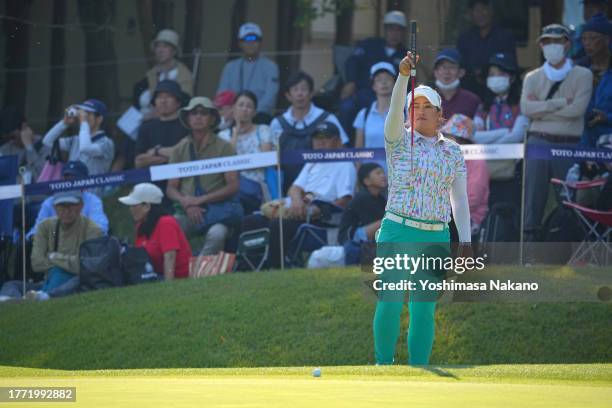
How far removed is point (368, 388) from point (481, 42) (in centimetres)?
943

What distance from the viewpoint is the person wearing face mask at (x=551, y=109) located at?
545 inches

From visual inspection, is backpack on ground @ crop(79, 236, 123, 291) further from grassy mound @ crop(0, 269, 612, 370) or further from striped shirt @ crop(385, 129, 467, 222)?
striped shirt @ crop(385, 129, 467, 222)

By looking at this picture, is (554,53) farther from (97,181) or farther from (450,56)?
(97,181)

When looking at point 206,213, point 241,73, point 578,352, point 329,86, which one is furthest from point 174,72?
point 578,352

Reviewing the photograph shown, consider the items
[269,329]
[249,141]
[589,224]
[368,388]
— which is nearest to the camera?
[368,388]

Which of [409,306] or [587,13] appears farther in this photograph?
[587,13]

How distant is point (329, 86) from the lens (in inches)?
662

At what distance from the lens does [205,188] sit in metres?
14.9

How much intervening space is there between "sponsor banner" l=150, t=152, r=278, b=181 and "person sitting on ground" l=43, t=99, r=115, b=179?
144 centimetres

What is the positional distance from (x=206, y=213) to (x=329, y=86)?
116 inches

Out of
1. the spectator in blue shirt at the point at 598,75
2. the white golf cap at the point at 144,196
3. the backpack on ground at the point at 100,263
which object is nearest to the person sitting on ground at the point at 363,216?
the white golf cap at the point at 144,196

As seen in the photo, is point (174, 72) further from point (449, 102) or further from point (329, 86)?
point (449, 102)

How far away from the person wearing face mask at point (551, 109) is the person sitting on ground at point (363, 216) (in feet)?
4.93

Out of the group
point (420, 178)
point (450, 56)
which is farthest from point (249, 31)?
point (420, 178)
